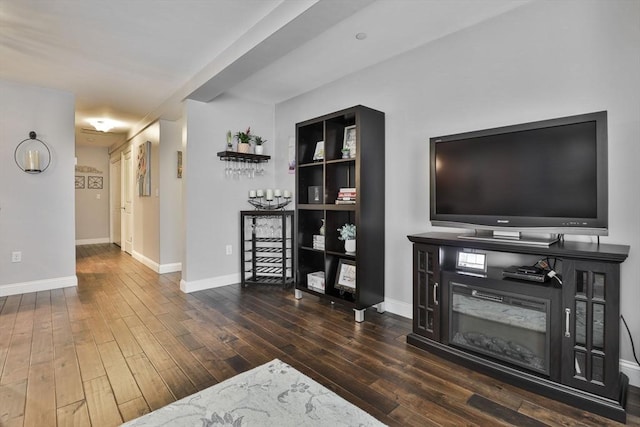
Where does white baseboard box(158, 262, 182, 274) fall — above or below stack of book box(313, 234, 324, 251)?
below

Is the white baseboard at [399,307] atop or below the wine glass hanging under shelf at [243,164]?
below

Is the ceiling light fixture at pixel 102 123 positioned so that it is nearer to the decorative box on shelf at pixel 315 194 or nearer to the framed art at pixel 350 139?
the decorative box on shelf at pixel 315 194

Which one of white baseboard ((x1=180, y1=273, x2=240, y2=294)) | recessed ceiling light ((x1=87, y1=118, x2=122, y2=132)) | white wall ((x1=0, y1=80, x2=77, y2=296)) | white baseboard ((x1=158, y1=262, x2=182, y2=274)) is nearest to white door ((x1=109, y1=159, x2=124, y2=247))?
recessed ceiling light ((x1=87, y1=118, x2=122, y2=132))

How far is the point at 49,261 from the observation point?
13.4 feet

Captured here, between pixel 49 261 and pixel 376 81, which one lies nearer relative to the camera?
pixel 376 81

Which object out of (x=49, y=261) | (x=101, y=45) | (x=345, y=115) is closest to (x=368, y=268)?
(x=345, y=115)

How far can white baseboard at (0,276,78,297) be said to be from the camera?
3.80 metres

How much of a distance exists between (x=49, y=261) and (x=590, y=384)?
526cm

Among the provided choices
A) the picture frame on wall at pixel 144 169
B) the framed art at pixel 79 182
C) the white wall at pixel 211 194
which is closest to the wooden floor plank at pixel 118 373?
the white wall at pixel 211 194

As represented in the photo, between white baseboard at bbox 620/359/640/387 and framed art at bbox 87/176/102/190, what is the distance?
31.5ft

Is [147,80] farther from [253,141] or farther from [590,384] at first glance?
[590,384]

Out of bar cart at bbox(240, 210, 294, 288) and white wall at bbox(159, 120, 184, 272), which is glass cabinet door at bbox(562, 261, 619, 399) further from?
white wall at bbox(159, 120, 184, 272)

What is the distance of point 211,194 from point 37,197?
6.63 ft

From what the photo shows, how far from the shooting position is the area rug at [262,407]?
1.62m
